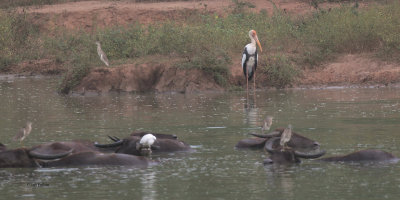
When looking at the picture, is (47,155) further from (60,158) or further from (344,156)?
(344,156)

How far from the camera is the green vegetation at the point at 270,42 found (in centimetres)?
1944

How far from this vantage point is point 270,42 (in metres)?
21.0

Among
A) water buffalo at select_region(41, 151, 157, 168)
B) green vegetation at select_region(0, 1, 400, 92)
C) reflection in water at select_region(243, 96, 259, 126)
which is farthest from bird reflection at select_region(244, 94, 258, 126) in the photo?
water buffalo at select_region(41, 151, 157, 168)

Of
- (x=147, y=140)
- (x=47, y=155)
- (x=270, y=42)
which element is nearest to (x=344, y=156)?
(x=147, y=140)

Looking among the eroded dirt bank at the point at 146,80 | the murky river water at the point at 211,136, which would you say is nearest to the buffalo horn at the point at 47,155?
the murky river water at the point at 211,136

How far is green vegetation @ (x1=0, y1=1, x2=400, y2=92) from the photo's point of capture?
19.4m

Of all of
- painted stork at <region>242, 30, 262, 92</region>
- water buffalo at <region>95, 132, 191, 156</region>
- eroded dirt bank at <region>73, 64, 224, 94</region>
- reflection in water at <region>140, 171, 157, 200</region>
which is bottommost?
reflection in water at <region>140, 171, 157, 200</region>

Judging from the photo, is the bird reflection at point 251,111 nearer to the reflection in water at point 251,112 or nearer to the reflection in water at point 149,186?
the reflection in water at point 251,112

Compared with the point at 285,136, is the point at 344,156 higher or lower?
lower

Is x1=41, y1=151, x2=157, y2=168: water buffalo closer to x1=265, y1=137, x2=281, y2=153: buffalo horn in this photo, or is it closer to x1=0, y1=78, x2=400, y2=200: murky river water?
x1=0, y1=78, x2=400, y2=200: murky river water

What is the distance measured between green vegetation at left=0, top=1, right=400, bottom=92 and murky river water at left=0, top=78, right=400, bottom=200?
3.79 feet

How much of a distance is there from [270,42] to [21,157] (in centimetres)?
1293

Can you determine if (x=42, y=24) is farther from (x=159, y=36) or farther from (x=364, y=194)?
(x=364, y=194)

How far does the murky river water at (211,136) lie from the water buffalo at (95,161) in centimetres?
14
